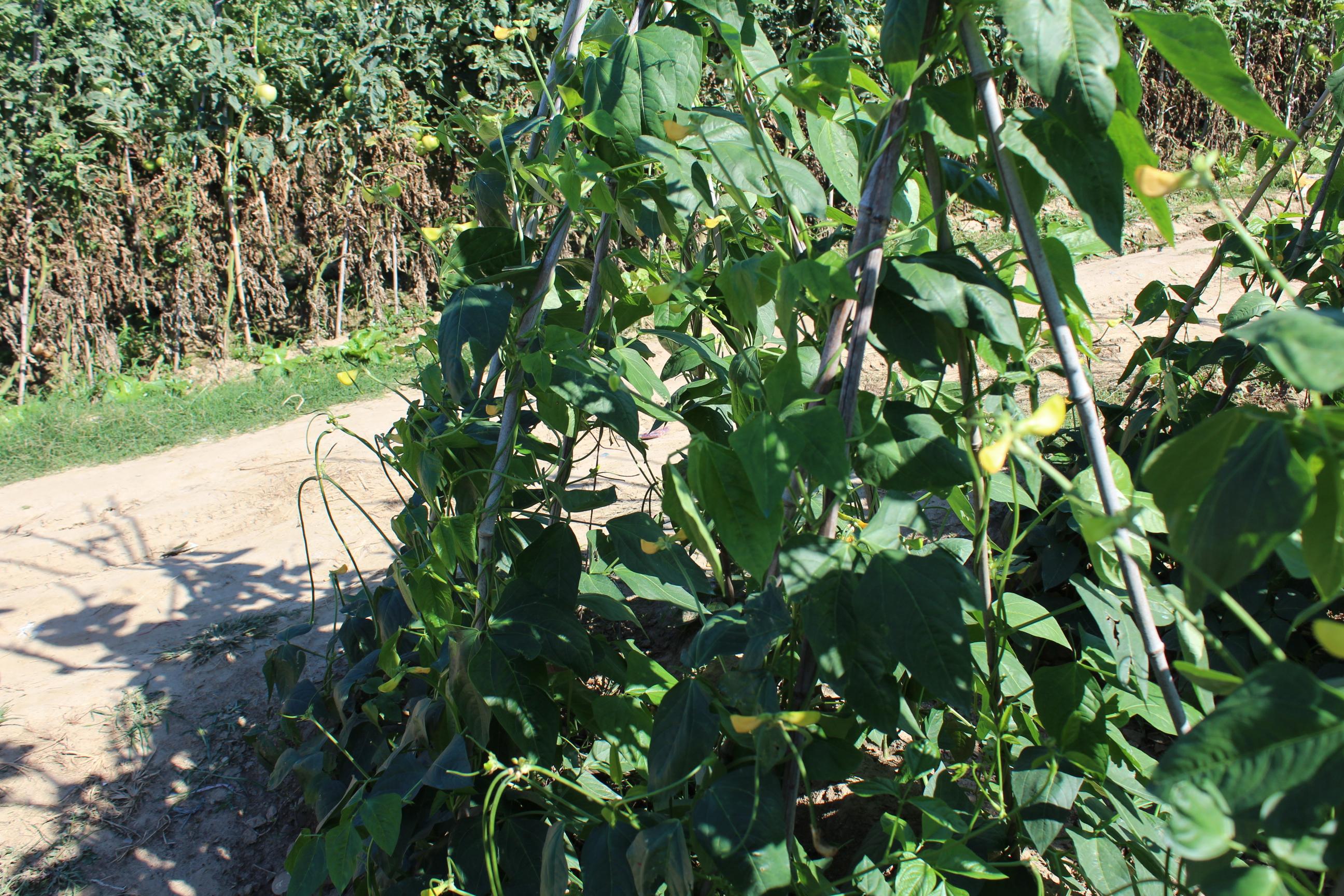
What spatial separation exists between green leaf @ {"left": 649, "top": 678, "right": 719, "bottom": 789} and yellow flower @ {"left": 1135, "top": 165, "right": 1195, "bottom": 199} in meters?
0.64

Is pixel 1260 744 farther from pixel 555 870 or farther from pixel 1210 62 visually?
pixel 555 870

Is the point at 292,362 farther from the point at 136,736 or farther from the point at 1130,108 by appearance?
the point at 1130,108

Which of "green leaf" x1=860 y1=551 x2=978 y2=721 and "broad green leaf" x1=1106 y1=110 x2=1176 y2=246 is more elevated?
"broad green leaf" x1=1106 y1=110 x2=1176 y2=246

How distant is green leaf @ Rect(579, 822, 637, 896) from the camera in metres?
0.93

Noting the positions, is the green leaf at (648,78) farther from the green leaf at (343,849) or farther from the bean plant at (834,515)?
the green leaf at (343,849)

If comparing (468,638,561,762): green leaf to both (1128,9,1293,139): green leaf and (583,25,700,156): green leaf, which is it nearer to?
(583,25,700,156): green leaf

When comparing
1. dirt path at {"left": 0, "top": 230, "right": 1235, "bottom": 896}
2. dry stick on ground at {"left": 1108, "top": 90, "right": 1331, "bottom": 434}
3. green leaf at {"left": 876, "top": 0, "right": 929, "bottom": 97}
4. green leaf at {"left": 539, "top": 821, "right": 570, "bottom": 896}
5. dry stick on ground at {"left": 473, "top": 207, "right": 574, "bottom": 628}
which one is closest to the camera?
green leaf at {"left": 876, "top": 0, "right": 929, "bottom": 97}

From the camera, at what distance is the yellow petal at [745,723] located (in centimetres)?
76

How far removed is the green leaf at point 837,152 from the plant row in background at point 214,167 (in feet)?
14.3

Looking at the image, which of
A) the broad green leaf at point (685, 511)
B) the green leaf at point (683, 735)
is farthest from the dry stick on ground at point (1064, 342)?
the green leaf at point (683, 735)

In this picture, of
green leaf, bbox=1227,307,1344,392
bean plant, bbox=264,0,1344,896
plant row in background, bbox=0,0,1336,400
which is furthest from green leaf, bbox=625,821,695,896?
plant row in background, bbox=0,0,1336,400

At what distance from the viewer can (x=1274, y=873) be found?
51 centimetres

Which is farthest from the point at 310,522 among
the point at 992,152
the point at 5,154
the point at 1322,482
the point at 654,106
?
the point at 5,154

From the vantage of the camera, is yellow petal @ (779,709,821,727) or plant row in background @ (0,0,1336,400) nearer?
yellow petal @ (779,709,821,727)
